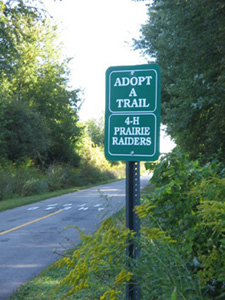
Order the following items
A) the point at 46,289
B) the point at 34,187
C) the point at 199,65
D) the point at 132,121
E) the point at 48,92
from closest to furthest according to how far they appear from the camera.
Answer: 1. the point at 132,121
2. the point at 46,289
3. the point at 199,65
4. the point at 34,187
5. the point at 48,92

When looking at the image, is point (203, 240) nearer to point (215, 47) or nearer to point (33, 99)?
point (215, 47)

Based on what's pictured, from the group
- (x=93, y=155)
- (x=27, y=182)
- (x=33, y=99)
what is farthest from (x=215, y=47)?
(x=93, y=155)

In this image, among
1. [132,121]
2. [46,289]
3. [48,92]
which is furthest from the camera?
[48,92]

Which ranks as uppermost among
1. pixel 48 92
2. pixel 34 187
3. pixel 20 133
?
pixel 48 92

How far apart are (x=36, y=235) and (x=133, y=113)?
26.5ft

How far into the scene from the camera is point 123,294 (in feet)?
12.4

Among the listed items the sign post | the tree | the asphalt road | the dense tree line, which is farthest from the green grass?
the dense tree line

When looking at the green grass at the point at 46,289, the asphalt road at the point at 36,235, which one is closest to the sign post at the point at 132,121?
the asphalt road at the point at 36,235

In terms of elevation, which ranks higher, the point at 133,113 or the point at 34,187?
the point at 133,113

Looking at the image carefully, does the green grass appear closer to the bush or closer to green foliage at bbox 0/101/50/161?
the bush

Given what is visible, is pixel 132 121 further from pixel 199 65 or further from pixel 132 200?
pixel 199 65

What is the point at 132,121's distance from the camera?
11.7 ft

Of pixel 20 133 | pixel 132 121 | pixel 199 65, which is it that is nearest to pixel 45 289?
pixel 132 121

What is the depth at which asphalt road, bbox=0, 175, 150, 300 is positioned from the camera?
682 centimetres
